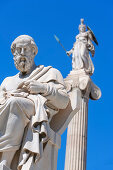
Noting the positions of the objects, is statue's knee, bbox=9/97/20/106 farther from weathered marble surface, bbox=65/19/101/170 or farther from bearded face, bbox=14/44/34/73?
weathered marble surface, bbox=65/19/101/170

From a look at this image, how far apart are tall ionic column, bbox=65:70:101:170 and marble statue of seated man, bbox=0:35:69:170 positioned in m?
8.71

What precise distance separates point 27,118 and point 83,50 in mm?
13910

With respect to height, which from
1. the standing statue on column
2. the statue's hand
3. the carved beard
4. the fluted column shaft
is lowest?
the statue's hand

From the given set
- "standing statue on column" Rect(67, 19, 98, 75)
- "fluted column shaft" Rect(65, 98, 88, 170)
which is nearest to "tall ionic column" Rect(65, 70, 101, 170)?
"fluted column shaft" Rect(65, 98, 88, 170)

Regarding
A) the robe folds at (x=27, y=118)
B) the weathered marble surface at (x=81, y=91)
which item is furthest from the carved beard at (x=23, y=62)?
the weathered marble surface at (x=81, y=91)

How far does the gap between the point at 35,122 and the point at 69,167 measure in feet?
31.4

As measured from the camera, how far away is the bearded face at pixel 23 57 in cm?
652

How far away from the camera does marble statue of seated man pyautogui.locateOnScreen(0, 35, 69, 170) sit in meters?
5.65

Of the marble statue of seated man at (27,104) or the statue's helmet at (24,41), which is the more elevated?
the statue's helmet at (24,41)

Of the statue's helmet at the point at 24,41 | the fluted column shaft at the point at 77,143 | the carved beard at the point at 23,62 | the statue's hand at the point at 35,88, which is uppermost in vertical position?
the fluted column shaft at the point at 77,143

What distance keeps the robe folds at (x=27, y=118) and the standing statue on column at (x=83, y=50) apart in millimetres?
12233

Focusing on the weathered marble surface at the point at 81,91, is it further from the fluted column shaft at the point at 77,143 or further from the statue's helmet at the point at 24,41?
the statue's helmet at the point at 24,41

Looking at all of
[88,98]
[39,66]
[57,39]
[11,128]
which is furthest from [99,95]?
[11,128]

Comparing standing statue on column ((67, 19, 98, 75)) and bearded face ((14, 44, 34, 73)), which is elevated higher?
standing statue on column ((67, 19, 98, 75))
